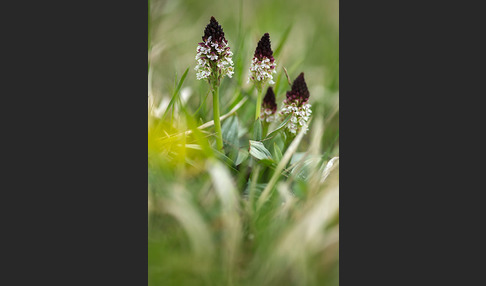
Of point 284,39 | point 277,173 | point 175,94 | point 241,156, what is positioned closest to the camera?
point 277,173

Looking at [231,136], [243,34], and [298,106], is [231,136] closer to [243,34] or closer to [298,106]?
[298,106]

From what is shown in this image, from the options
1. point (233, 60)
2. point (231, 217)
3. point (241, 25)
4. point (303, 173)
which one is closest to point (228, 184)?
point (231, 217)

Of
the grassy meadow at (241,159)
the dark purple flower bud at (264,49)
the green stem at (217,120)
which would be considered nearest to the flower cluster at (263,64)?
the dark purple flower bud at (264,49)

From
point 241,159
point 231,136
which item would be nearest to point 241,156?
point 241,159

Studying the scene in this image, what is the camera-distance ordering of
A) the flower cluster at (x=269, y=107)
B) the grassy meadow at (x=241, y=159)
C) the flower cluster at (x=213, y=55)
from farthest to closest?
the flower cluster at (x=269, y=107), the flower cluster at (x=213, y=55), the grassy meadow at (x=241, y=159)

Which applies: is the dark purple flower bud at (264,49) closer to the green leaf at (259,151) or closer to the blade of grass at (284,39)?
the blade of grass at (284,39)

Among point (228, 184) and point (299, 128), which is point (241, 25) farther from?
point (228, 184)
